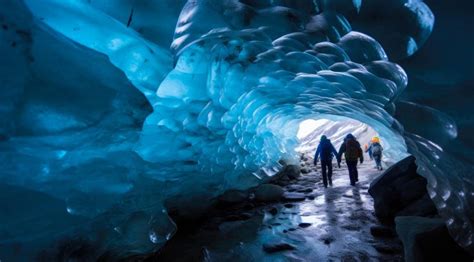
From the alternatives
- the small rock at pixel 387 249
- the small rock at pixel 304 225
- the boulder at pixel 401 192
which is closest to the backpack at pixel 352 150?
the boulder at pixel 401 192

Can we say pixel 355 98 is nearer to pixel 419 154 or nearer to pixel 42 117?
pixel 419 154

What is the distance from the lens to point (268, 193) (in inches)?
278

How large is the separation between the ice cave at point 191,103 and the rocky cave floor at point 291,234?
4 centimetres

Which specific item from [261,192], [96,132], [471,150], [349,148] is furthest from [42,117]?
[349,148]

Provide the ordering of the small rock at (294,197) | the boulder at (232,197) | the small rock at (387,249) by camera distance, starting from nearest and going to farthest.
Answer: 1. the small rock at (387,249)
2. the boulder at (232,197)
3. the small rock at (294,197)

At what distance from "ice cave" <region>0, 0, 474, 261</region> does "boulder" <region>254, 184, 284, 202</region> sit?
2.51 m

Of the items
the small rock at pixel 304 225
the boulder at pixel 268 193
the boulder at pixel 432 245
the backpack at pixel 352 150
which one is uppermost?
the boulder at pixel 432 245

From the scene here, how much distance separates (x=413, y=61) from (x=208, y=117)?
95.6 inches

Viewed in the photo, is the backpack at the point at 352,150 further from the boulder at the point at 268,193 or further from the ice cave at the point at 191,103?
the ice cave at the point at 191,103

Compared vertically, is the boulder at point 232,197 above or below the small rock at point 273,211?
below

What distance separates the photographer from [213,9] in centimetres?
204

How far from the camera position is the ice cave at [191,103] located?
1524 mm

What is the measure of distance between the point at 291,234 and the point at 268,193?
8.56 ft

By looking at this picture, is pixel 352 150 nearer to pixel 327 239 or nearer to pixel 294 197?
pixel 294 197
